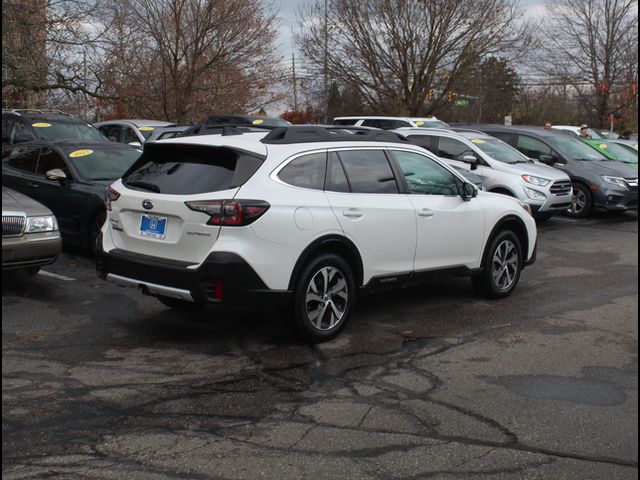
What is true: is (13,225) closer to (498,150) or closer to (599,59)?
(498,150)

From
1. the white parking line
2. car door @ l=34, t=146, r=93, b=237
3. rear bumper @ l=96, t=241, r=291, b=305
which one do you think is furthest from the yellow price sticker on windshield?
rear bumper @ l=96, t=241, r=291, b=305

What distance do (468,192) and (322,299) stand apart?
224 centimetres

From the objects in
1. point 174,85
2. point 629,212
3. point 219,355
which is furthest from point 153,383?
point 174,85

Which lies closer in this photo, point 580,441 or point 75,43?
point 580,441

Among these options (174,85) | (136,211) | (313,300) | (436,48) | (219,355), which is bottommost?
(219,355)

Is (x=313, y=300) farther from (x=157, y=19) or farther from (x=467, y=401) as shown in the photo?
(x=157, y=19)

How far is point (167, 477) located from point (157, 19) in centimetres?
2102

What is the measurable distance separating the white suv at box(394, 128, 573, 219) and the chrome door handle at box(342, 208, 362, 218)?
7319 mm

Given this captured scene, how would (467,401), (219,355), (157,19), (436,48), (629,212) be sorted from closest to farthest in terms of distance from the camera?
(467,401)
(219,355)
(629,212)
(157,19)
(436,48)

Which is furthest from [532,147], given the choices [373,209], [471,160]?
[373,209]

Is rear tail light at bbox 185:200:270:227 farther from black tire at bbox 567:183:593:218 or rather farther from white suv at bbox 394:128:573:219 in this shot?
black tire at bbox 567:183:593:218

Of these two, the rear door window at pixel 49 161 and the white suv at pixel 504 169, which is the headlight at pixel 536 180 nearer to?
the white suv at pixel 504 169

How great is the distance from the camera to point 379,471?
3.98 m

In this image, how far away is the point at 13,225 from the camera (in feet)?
25.7
